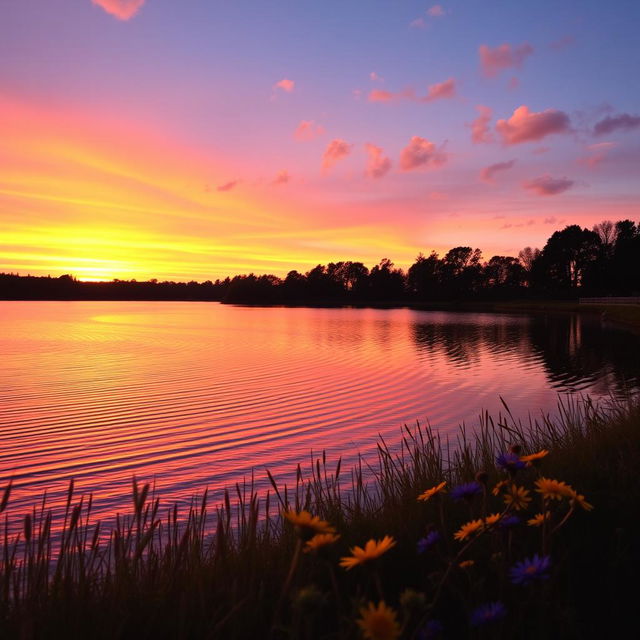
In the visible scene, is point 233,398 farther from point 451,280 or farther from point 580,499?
point 451,280

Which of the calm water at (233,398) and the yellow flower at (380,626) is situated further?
the calm water at (233,398)

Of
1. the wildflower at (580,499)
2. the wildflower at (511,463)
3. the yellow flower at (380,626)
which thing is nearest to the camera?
the yellow flower at (380,626)

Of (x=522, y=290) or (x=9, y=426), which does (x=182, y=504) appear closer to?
(x=9, y=426)

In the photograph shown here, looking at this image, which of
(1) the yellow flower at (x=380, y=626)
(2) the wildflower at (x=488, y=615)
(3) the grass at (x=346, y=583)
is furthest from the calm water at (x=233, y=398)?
(1) the yellow flower at (x=380, y=626)

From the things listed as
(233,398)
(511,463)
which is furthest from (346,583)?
(233,398)

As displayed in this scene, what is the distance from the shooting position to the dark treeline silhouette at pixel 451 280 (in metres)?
93.6

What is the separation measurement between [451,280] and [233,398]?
129 metres

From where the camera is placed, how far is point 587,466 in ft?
16.9

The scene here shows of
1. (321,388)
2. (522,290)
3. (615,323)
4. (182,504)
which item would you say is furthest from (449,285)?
(182,504)

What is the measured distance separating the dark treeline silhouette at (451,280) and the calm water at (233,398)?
6856 cm

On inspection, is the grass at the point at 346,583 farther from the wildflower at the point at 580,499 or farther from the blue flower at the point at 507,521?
the wildflower at the point at 580,499

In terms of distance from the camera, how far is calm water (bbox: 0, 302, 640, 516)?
938 cm

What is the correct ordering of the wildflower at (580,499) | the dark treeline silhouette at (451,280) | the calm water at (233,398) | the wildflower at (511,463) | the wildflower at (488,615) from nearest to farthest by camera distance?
1. the wildflower at (488,615)
2. the wildflower at (580,499)
3. the wildflower at (511,463)
4. the calm water at (233,398)
5. the dark treeline silhouette at (451,280)

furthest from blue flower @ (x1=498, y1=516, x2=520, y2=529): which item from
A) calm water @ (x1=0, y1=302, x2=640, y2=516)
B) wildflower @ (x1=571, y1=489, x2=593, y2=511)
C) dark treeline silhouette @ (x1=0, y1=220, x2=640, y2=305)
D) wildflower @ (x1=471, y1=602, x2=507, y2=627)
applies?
dark treeline silhouette @ (x1=0, y1=220, x2=640, y2=305)
